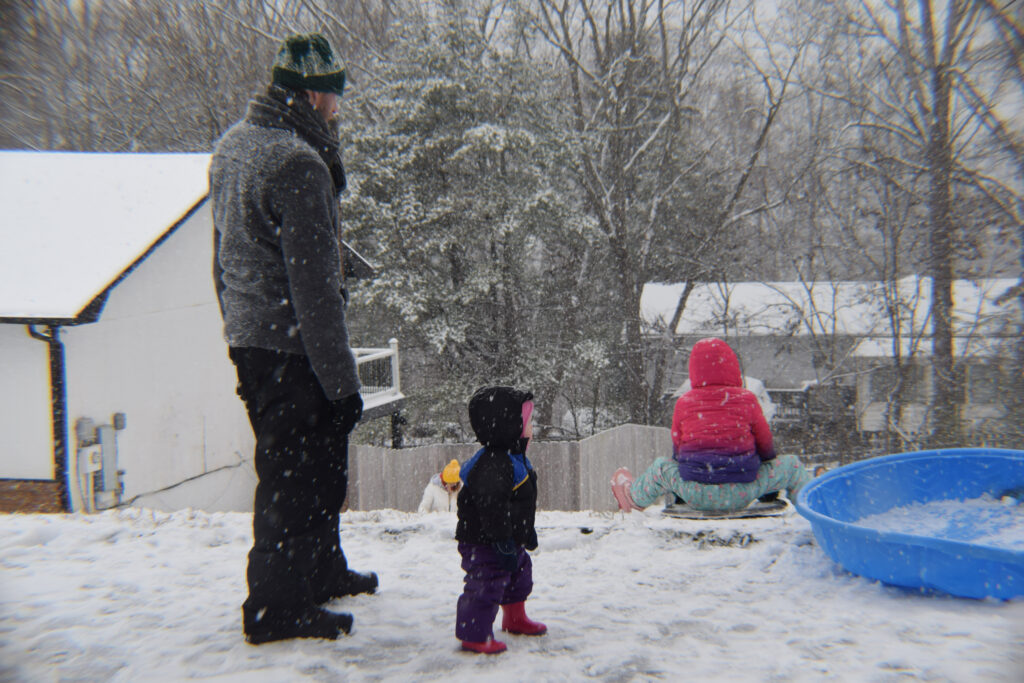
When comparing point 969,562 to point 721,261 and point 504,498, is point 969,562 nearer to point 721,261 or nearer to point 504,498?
point 504,498

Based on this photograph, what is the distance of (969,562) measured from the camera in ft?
7.25

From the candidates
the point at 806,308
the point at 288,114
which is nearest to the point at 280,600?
the point at 288,114

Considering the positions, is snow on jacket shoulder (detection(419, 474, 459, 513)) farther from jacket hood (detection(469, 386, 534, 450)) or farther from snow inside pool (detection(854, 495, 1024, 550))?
jacket hood (detection(469, 386, 534, 450))

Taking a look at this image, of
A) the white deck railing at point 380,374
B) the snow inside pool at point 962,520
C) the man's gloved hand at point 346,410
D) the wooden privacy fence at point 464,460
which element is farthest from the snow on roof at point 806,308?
the man's gloved hand at point 346,410

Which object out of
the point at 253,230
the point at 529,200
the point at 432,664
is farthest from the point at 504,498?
A: the point at 529,200

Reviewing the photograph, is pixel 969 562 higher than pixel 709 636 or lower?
higher

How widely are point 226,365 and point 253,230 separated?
8265mm

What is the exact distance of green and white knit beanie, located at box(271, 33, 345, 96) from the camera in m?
2.12

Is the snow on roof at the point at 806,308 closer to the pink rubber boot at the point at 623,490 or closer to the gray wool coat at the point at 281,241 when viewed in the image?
the pink rubber boot at the point at 623,490

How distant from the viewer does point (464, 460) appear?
1095 cm

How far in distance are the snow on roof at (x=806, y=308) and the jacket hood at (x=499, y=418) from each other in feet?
39.5

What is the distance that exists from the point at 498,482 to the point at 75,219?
7.76 m

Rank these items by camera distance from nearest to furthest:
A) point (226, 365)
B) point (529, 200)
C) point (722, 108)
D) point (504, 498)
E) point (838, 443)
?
1. point (504, 498)
2. point (226, 365)
3. point (529, 200)
4. point (838, 443)
5. point (722, 108)

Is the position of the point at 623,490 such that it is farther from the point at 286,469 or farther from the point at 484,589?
the point at 286,469
